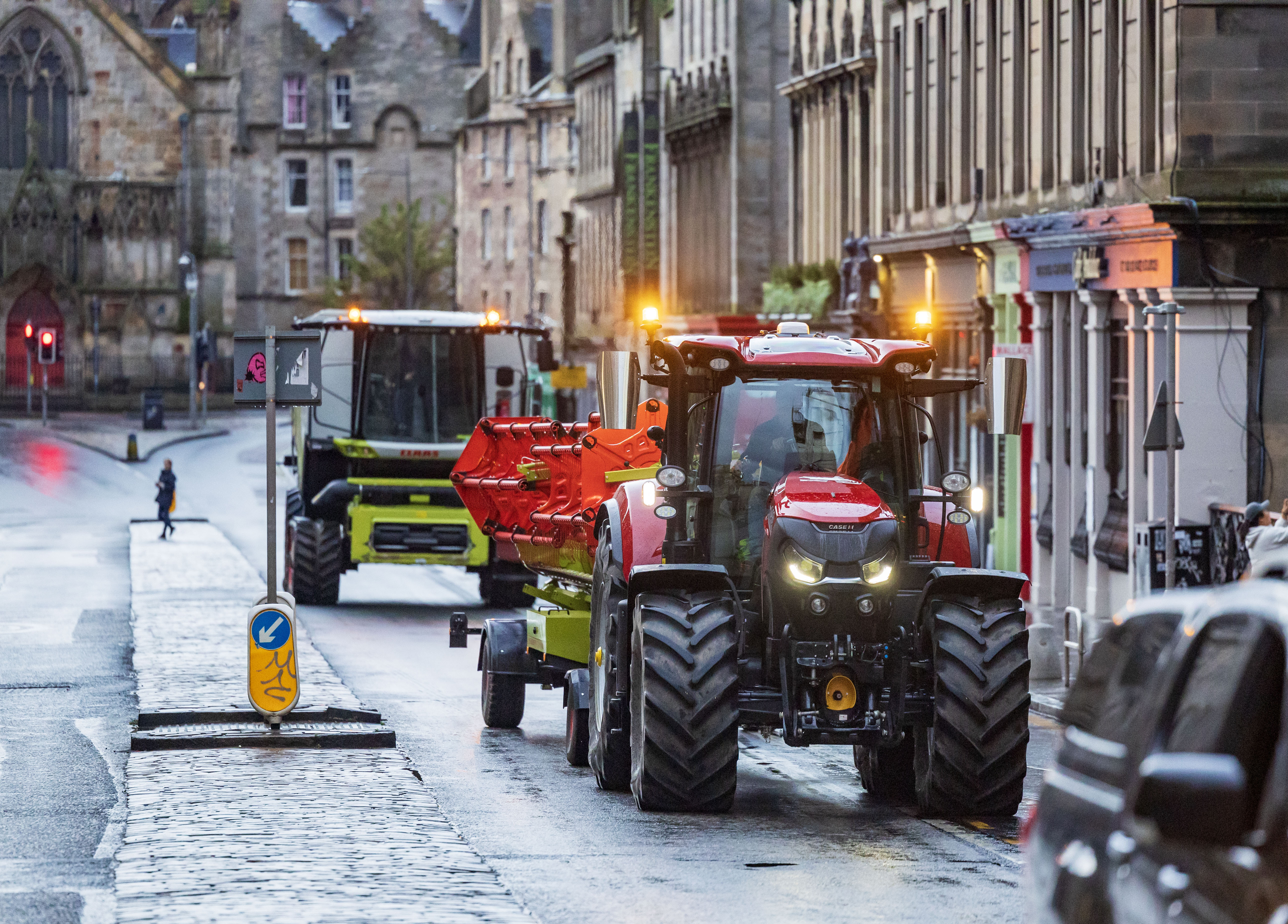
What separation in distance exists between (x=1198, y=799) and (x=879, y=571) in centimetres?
790

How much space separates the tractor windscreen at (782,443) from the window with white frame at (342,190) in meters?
92.7

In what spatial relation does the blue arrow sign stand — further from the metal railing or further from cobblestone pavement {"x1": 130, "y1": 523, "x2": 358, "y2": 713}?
the metal railing

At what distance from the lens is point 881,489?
1316cm

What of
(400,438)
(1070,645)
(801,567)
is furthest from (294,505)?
(801,567)

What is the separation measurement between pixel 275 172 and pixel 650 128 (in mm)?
51961

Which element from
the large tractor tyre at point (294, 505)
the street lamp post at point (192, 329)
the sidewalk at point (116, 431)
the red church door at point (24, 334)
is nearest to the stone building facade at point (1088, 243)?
the large tractor tyre at point (294, 505)

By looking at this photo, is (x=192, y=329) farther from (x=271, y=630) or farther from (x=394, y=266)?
(x=271, y=630)

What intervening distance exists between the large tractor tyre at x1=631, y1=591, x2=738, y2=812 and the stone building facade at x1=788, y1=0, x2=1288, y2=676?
8791 millimetres

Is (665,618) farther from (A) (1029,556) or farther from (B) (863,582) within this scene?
(A) (1029,556)

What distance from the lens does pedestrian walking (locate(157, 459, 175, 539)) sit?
3984 cm

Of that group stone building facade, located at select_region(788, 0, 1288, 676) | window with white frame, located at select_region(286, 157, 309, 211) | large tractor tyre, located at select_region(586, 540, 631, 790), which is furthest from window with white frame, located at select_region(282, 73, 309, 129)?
large tractor tyre, located at select_region(586, 540, 631, 790)

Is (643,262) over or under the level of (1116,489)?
over

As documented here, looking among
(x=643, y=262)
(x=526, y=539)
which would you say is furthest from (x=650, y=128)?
(x=526, y=539)

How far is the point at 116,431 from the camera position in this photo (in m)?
74.9
